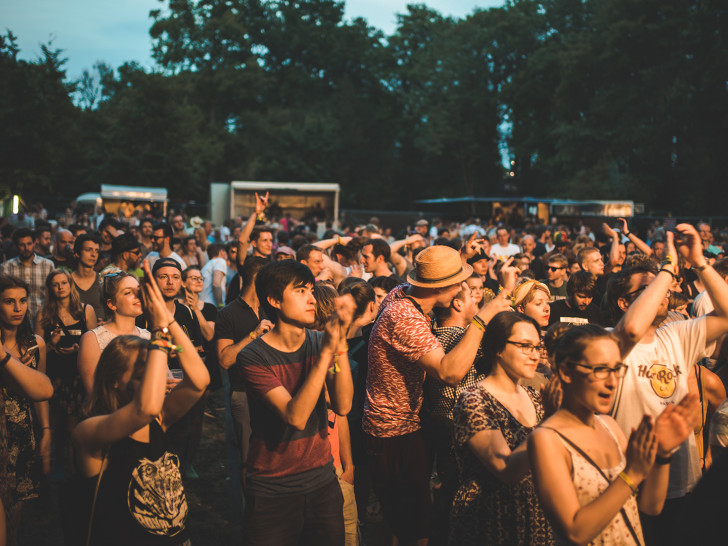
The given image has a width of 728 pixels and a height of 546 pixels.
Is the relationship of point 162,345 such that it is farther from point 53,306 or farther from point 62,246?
point 62,246

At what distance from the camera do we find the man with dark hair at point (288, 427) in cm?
326

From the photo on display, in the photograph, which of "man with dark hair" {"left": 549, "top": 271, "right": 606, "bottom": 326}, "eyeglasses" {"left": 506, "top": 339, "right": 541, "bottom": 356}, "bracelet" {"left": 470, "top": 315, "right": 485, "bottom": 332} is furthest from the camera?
"man with dark hair" {"left": 549, "top": 271, "right": 606, "bottom": 326}

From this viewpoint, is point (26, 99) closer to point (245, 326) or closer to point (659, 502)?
point (245, 326)

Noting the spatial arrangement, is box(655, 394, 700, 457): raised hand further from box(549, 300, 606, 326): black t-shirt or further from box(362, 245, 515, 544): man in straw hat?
box(549, 300, 606, 326): black t-shirt

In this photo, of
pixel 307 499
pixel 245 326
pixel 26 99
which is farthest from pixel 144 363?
pixel 26 99

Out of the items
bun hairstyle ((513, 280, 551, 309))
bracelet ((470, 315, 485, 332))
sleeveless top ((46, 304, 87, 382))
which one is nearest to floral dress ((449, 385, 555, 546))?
bracelet ((470, 315, 485, 332))

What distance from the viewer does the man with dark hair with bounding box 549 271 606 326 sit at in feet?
20.5

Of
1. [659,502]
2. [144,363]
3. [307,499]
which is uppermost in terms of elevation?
[144,363]

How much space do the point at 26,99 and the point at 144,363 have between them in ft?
87.7

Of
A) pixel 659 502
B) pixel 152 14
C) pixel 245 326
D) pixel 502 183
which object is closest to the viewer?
pixel 659 502

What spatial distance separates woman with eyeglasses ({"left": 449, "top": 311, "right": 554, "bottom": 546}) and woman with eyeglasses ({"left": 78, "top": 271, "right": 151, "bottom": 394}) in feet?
8.26

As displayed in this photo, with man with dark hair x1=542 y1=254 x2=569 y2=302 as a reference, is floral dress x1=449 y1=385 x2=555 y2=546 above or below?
below

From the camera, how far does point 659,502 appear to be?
2.67 metres

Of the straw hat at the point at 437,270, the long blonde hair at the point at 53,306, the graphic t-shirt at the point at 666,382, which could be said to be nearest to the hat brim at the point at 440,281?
the straw hat at the point at 437,270
